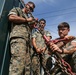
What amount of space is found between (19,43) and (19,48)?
0.10 meters

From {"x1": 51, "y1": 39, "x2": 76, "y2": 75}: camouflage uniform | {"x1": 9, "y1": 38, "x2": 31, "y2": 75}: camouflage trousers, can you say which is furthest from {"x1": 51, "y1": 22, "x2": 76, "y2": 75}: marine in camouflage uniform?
{"x1": 9, "y1": 38, "x2": 31, "y2": 75}: camouflage trousers

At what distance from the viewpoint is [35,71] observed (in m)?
4.14

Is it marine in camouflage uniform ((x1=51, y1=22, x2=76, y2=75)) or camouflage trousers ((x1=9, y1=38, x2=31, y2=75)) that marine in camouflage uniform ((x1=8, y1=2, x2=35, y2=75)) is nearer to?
camouflage trousers ((x1=9, y1=38, x2=31, y2=75))

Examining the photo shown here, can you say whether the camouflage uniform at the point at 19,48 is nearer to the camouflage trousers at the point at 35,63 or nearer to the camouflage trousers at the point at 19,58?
the camouflage trousers at the point at 19,58

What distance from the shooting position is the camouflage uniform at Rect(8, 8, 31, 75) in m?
3.50

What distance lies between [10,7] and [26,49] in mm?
956

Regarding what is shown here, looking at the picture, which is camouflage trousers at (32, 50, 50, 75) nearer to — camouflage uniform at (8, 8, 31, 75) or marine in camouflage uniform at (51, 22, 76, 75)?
camouflage uniform at (8, 8, 31, 75)

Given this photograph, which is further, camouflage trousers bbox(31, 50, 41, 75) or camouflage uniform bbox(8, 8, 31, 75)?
camouflage trousers bbox(31, 50, 41, 75)

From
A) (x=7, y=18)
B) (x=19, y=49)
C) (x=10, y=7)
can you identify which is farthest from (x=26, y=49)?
(x=10, y=7)

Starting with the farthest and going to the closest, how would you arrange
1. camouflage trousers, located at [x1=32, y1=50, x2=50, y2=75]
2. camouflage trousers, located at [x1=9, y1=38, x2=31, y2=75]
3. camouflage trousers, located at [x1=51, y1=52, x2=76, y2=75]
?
camouflage trousers, located at [x1=32, y1=50, x2=50, y2=75] < camouflage trousers, located at [x1=9, y1=38, x2=31, y2=75] < camouflage trousers, located at [x1=51, y1=52, x2=76, y2=75]

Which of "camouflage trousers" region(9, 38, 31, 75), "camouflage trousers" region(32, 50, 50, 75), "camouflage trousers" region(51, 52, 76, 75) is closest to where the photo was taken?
"camouflage trousers" region(51, 52, 76, 75)

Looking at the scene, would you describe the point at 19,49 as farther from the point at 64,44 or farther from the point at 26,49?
the point at 64,44

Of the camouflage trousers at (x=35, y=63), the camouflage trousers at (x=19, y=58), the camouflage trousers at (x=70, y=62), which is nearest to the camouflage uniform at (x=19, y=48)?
the camouflage trousers at (x=19, y=58)

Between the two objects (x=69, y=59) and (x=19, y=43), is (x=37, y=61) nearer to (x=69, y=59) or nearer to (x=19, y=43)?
(x=19, y=43)
